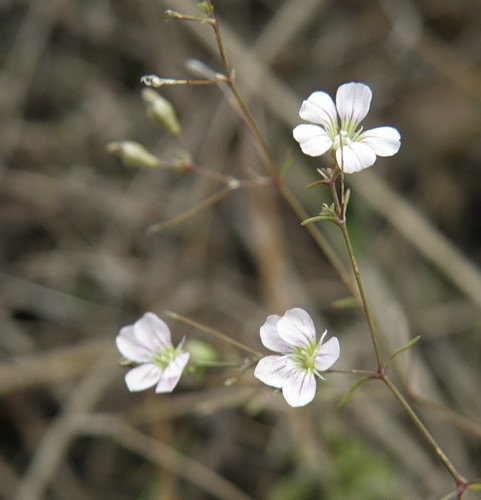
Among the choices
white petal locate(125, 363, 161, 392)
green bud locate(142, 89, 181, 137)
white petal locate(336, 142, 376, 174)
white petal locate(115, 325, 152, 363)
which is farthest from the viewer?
green bud locate(142, 89, 181, 137)

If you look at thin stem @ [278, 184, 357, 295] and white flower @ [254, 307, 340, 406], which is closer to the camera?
white flower @ [254, 307, 340, 406]

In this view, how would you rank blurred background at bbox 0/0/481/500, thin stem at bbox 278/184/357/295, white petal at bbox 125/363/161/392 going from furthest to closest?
blurred background at bbox 0/0/481/500 → thin stem at bbox 278/184/357/295 → white petal at bbox 125/363/161/392

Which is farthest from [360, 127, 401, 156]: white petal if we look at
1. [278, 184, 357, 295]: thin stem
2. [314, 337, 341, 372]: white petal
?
[314, 337, 341, 372]: white petal

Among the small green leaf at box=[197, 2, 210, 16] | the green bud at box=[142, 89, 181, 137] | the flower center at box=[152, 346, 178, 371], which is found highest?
the small green leaf at box=[197, 2, 210, 16]

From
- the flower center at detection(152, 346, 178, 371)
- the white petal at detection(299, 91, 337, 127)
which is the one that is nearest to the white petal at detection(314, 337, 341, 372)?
the flower center at detection(152, 346, 178, 371)

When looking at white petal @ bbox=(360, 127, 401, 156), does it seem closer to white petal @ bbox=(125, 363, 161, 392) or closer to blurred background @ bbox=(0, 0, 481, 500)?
white petal @ bbox=(125, 363, 161, 392)

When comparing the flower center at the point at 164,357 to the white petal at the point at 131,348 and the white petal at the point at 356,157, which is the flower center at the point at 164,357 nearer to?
the white petal at the point at 131,348

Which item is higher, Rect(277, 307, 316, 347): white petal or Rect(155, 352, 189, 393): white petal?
Rect(277, 307, 316, 347): white petal
